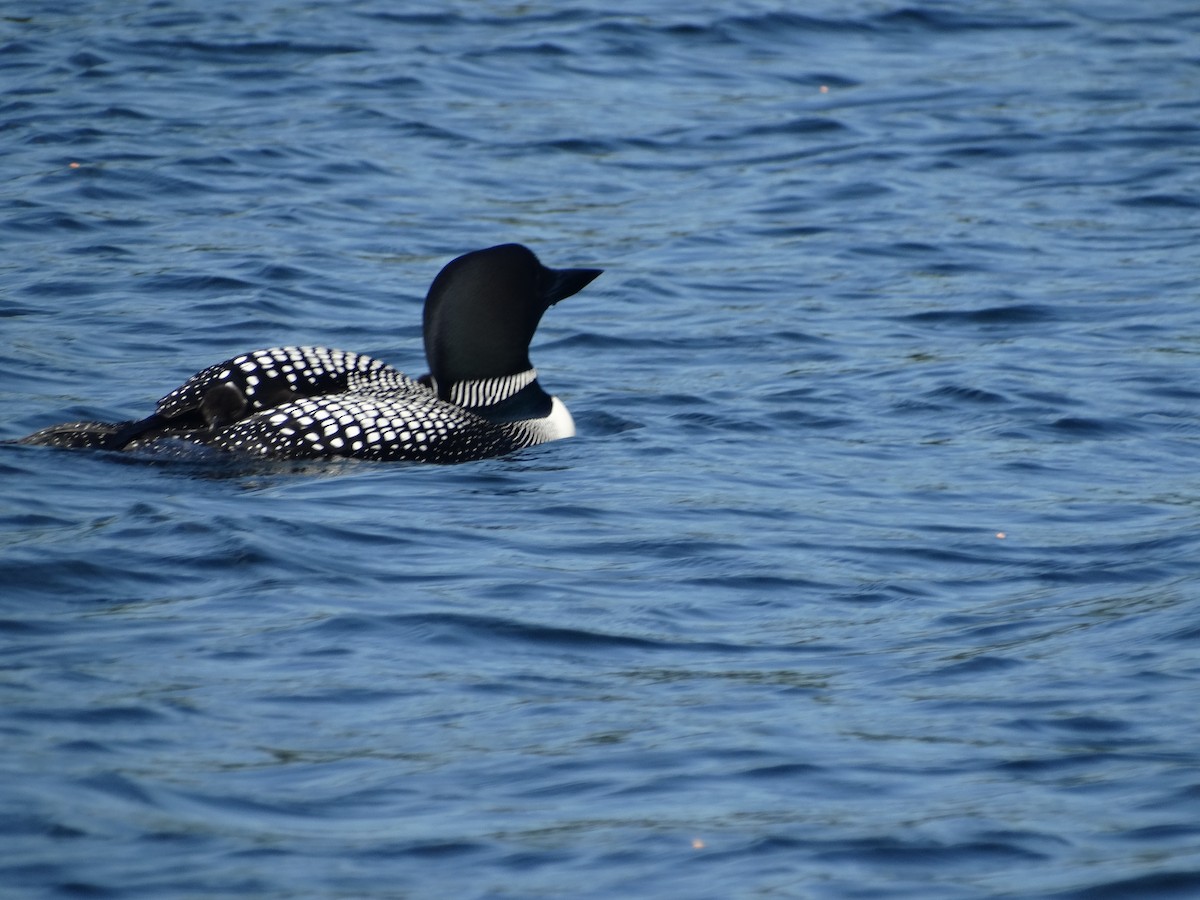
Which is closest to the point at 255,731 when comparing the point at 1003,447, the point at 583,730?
the point at 583,730

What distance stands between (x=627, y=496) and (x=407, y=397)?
95 cm

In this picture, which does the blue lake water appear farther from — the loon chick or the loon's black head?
the loon's black head

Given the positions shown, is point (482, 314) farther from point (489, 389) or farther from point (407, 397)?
point (407, 397)

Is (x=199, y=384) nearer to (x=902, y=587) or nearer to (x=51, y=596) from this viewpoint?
(x=51, y=596)

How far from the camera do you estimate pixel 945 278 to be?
28.6 ft

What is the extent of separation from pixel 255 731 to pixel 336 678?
1.16ft

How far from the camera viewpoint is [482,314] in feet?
21.3

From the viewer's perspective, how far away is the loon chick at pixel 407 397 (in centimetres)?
586

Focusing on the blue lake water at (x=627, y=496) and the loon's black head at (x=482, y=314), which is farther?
the loon's black head at (x=482, y=314)

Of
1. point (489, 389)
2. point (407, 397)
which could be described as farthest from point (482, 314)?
point (407, 397)

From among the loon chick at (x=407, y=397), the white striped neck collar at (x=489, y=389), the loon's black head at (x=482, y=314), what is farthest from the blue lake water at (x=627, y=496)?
the loon's black head at (x=482, y=314)

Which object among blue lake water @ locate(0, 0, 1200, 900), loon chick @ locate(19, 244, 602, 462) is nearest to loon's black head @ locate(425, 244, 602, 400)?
loon chick @ locate(19, 244, 602, 462)

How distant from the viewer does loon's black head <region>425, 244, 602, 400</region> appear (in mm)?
6422

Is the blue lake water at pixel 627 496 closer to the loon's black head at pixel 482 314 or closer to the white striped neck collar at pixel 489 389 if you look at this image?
the white striped neck collar at pixel 489 389
